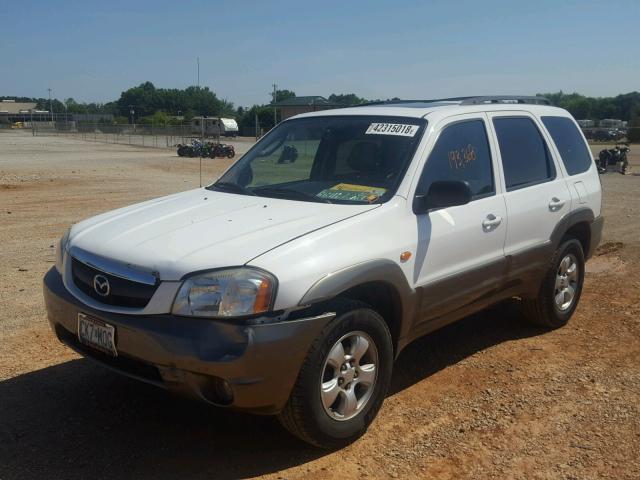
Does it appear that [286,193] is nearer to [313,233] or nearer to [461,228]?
[313,233]

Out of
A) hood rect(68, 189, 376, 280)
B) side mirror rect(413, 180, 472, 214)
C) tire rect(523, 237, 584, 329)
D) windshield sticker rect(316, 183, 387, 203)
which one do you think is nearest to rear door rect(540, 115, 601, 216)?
tire rect(523, 237, 584, 329)

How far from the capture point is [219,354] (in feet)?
9.95

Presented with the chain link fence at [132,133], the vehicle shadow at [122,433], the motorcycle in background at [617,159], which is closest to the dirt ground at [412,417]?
the vehicle shadow at [122,433]

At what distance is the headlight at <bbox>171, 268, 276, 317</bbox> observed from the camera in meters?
3.10

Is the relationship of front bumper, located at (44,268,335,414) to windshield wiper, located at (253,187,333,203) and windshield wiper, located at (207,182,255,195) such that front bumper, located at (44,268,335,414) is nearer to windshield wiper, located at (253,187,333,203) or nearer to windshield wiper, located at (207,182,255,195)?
windshield wiper, located at (253,187,333,203)

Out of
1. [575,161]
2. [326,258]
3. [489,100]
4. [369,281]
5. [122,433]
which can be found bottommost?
[122,433]

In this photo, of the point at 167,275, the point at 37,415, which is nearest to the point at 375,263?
the point at 167,275

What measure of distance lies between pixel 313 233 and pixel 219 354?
821mm

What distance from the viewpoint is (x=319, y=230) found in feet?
11.5

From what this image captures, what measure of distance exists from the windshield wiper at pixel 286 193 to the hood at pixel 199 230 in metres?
0.09

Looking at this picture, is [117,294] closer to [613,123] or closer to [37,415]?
[37,415]

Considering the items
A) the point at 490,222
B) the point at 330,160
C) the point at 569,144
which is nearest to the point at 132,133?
the point at 569,144

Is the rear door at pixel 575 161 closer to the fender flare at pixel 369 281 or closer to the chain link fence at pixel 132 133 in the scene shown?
the fender flare at pixel 369 281

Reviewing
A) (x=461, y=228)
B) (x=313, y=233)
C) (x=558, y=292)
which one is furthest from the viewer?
(x=558, y=292)
